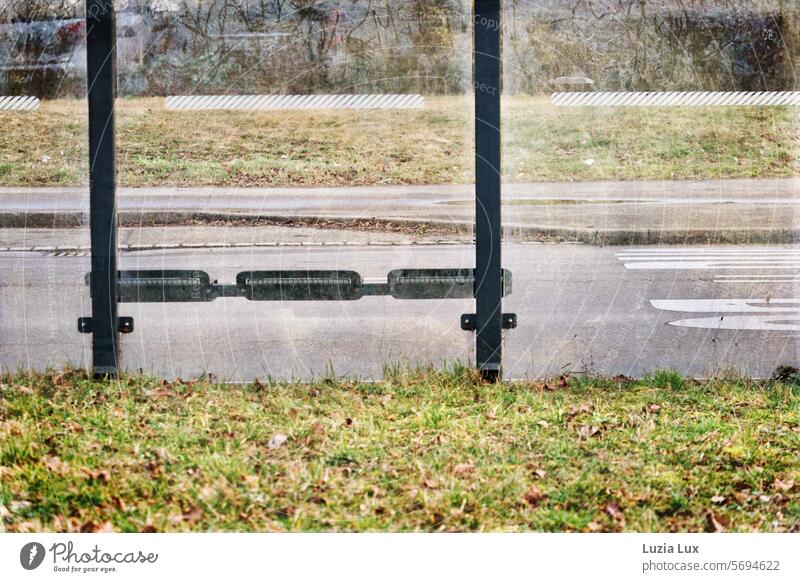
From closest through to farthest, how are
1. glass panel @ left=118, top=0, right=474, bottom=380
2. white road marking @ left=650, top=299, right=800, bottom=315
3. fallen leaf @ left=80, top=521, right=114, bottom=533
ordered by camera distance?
fallen leaf @ left=80, top=521, right=114, bottom=533
glass panel @ left=118, top=0, right=474, bottom=380
white road marking @ left=650, top=299, right=800, bottom=315

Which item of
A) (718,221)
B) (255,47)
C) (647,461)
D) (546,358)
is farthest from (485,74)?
(718,221)

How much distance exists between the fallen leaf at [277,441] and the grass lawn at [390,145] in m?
1.85

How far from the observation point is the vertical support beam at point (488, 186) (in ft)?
13.9

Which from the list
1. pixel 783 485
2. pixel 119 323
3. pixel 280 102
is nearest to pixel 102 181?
pixel 119 323

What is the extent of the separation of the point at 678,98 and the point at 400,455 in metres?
3.23

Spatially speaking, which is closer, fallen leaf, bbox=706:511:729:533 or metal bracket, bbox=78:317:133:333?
fallen leaf, bbox=706:511:729:533

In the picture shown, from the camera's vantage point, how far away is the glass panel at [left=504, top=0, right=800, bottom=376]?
4.93 meters

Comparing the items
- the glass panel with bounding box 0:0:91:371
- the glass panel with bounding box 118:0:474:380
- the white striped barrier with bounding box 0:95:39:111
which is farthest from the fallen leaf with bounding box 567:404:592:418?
the white striped barrier with bounding box 0:95:39:111

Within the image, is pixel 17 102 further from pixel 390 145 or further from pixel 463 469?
pixel 463 469

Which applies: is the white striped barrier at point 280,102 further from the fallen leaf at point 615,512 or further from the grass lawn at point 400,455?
the fallen leaf at point 615,512

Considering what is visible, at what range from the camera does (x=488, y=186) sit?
4344 mm

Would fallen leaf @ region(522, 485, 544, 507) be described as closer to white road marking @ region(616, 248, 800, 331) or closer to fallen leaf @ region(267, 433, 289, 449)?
fallen leaf @ region(267, 433, 289, 449)

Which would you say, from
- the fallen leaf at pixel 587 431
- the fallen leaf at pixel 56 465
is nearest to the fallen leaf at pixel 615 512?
the fallen leaf at pixel 587 431
